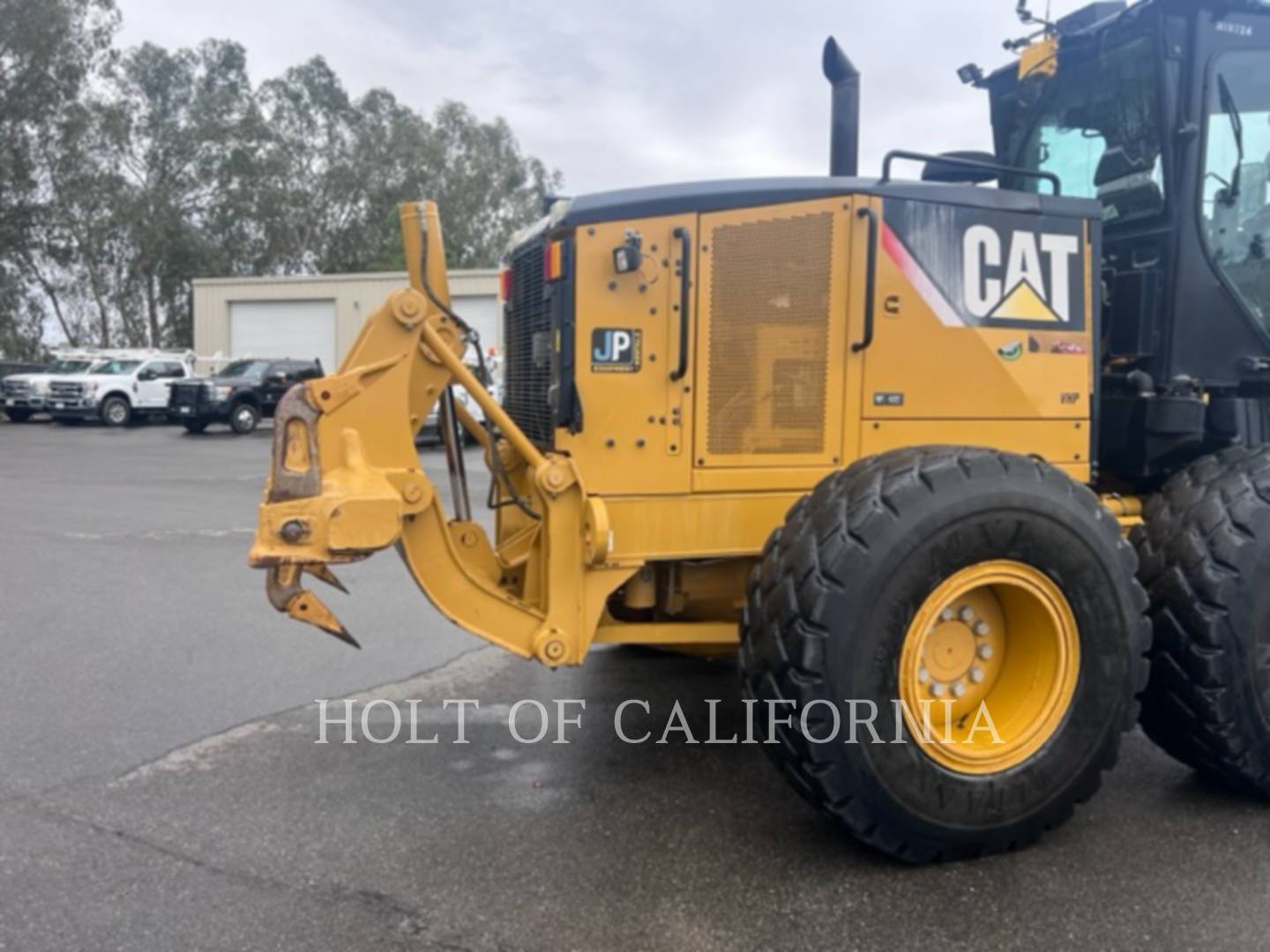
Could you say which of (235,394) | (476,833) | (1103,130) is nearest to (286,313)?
(235,394)

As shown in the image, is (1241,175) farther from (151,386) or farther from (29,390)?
(29,390)

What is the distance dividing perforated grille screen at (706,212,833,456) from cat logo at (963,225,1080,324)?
1.86 feet

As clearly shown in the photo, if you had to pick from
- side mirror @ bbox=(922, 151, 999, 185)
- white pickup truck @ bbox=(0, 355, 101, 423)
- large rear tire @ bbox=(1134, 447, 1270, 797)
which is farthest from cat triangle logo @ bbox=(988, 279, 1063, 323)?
white pickup truck @ bbox=(0, 355, 101, 423)

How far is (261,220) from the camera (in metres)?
49.0

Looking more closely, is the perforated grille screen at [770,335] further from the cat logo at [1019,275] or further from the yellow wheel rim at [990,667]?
the yellow wheel rim at [990,667]

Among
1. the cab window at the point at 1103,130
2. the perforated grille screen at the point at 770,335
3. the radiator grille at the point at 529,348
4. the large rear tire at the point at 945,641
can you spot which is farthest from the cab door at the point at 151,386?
the large rear tire at the point at 945,641

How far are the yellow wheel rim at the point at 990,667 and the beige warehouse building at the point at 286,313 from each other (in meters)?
30.6

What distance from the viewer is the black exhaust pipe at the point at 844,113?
14.1 ft

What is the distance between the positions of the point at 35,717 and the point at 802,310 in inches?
157

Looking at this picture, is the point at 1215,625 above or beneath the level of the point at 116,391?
beneath

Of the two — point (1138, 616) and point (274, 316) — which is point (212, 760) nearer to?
point (1138, 616)

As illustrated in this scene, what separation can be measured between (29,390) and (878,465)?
30181 mm

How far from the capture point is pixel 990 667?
152 inches

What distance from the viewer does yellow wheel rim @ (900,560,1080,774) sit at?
11.7 feet
